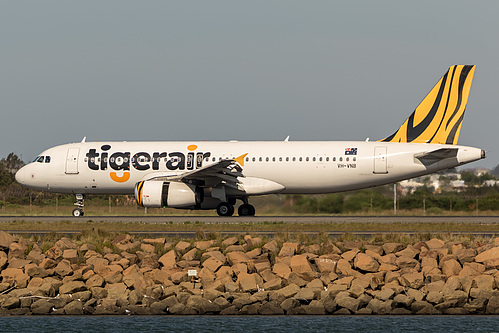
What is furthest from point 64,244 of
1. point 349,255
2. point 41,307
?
point 349,255

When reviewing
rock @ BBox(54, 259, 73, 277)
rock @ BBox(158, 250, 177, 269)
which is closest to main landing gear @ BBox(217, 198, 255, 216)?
rock @ BBox(158, 250, 177, 269)

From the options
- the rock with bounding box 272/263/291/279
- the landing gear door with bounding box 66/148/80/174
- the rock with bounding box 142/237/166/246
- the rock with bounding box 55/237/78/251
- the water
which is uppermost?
the landing gear door with bounding box 66/148/80/174

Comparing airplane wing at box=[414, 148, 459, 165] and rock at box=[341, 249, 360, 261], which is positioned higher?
airplane wing at box=[414, 148, 459, 165]

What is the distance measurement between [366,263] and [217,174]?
16771 millimetres

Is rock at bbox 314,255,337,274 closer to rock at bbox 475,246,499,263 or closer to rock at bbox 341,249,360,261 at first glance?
rock at bbox 341,249,360,261

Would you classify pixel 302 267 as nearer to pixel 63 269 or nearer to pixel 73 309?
pixel 73 309

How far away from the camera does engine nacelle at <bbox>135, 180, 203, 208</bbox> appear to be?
35.2 m

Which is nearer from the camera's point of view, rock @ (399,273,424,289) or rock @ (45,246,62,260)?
rock @ (399,273,424,289)

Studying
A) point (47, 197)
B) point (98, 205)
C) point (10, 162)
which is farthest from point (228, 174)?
point (10, 162)

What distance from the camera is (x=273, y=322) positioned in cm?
1689

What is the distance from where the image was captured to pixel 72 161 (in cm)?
3900

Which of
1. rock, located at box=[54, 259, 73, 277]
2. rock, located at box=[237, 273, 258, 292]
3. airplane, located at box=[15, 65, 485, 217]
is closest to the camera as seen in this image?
rock, located at box=[237, 273, 258, 292]

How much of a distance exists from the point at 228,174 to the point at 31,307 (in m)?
18.9

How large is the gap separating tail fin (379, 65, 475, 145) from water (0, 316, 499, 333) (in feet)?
69.3
